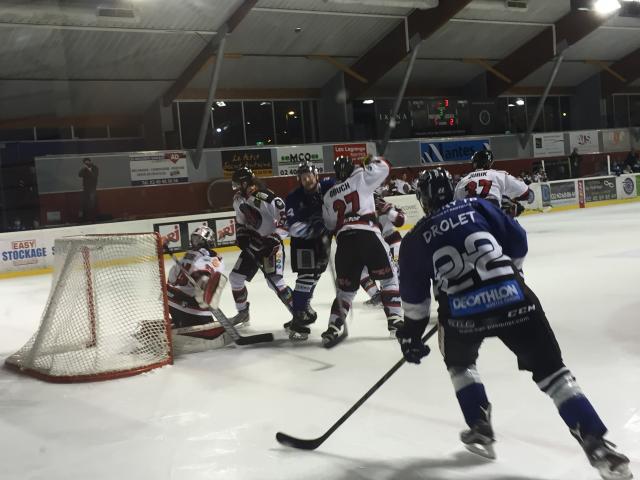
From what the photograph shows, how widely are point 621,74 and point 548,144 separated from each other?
14.3 feet

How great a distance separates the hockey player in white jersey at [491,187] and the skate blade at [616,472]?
2896 millimetres

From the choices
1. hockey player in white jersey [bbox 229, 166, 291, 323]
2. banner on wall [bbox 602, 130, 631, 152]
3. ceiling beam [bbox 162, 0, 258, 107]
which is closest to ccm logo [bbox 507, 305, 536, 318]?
hockey player in white jersey [bbox 229, 166, 291, 323]

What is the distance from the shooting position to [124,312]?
4.82 meters

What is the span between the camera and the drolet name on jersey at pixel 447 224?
95.4 inches

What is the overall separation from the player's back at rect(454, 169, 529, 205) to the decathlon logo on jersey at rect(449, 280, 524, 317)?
102 inches

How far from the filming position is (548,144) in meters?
21.3

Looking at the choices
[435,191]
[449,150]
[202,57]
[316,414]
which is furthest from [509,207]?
[449,150]

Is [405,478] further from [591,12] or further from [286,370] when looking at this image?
[591,12]

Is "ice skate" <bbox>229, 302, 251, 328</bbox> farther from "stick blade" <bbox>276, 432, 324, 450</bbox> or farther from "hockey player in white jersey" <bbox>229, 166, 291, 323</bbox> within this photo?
"stick blade" <bbox>276, 432, 324, 450</bbox>

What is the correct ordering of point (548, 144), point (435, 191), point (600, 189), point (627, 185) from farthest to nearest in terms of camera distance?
point (548, 144) → point (627, 185) → point (600, 189) → point (435, 191)

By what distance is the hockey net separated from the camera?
4.47 m

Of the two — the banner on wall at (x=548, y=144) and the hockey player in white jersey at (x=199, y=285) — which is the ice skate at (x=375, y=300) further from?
the banner on wall at (x=548, y=144)

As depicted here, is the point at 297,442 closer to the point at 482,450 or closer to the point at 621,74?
the point at 482,450

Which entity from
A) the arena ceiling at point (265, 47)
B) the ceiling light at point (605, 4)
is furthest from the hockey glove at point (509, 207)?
the ceiling light at point (605, 4)
